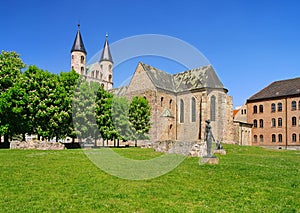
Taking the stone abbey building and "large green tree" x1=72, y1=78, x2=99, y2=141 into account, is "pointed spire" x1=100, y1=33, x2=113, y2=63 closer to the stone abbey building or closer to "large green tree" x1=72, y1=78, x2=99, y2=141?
the stone abbey building

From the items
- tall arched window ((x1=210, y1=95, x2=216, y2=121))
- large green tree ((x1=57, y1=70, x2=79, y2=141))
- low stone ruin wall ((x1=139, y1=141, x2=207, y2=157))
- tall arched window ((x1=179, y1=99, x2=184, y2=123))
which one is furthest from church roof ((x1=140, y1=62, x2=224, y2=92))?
low stone ruin wall ((x1=139, y1=141, x2=207, y2=157))

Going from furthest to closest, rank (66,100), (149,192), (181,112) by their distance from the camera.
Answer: (181,112)
(66,100)
(149,192)

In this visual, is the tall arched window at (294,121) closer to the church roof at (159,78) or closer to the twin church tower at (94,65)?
the church roof at (159,78)

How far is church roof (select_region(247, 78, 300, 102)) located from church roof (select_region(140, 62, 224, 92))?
15.9 meters

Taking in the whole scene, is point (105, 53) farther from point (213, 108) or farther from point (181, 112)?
point (213, 108)

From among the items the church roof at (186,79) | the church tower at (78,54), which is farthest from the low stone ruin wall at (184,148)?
the church tower at (78,54)

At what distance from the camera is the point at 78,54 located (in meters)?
80.4

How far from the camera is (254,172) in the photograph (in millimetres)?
13484

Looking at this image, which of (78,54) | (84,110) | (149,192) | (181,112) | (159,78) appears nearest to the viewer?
(149,192)

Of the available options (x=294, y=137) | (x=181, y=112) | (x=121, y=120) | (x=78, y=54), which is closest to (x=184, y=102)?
(x=181, y=112)

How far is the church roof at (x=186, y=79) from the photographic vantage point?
Result: 4896 centimetres

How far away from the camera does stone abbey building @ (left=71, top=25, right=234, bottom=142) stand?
47094mm

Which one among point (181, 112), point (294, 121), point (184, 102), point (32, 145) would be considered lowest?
point (32, 145)

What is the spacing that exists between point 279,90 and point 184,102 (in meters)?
22.5
